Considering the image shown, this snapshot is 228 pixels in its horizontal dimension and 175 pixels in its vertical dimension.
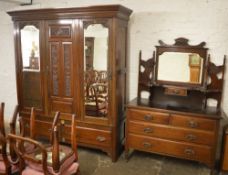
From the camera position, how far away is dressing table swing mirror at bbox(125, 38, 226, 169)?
2545mm

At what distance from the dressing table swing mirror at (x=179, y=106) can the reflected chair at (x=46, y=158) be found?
97 cm

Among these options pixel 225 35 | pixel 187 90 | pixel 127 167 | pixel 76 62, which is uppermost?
pixel 225 35

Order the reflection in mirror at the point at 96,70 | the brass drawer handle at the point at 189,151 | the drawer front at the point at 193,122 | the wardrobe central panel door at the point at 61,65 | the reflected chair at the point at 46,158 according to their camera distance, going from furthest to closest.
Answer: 1. the wardrobe central panel door at the point at 61,65
2. the reflection in mirror at the point at 96,70
3. the brass drawer handle at the point at 189,151
4. the drawer front at the point at 193,122
5. the reflected chair at the point at 46,158

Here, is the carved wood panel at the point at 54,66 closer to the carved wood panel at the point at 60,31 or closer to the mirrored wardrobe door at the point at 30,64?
the carved wood panel at the point at 60,31

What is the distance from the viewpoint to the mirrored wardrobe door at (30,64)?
3.02 metres

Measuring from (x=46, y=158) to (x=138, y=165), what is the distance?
1449 mm

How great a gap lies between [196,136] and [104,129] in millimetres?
1062

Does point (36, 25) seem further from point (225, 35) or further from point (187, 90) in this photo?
point (225, 35)

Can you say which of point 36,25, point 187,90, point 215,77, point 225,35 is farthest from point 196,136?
point 36,25

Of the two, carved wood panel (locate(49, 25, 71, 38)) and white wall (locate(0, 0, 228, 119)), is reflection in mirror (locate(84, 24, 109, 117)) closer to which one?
carved wood panel (locate(49, 25, 71, 38))

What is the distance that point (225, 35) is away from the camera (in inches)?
108

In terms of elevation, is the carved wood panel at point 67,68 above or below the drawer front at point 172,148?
above

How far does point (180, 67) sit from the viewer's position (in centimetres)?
286

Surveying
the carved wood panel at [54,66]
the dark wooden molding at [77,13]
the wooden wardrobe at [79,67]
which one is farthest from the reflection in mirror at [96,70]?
the carved wood panel at [54,66]
